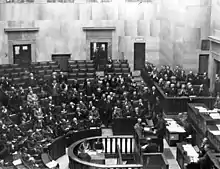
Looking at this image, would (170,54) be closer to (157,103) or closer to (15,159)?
(157,103)

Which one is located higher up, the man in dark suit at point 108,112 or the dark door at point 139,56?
the dark door at point 139,56

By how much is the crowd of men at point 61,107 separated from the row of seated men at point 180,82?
0.97 metres

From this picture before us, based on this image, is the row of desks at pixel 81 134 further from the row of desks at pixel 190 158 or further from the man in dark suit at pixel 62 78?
the man in dark suit at pixel 62 78

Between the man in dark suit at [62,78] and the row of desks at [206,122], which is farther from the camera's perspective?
the man in dark suit at [62,78]

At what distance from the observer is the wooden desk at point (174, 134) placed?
18953 mm

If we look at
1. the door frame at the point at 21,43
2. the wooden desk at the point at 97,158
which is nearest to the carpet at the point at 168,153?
the wooden desk at the point at 97,158

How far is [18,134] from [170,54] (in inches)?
578

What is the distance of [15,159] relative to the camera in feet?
51.0

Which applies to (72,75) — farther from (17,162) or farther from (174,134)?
(17,162)

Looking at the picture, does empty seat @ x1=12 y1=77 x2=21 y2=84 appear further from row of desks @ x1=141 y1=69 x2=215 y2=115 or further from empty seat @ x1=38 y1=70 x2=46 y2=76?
row of desks @ x1=141 y1=69 x2=215 y2=115

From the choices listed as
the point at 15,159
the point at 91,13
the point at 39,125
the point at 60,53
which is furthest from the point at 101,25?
the point at 15,159

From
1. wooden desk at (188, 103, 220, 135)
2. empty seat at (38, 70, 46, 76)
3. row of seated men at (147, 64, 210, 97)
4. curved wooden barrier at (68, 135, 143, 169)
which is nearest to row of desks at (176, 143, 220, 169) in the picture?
wooden desk at (188, 103, 220, 135)

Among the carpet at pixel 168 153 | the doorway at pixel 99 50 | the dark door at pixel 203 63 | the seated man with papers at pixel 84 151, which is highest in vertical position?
the doorway at pixel 99 50

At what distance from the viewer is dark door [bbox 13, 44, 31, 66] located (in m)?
29.7
